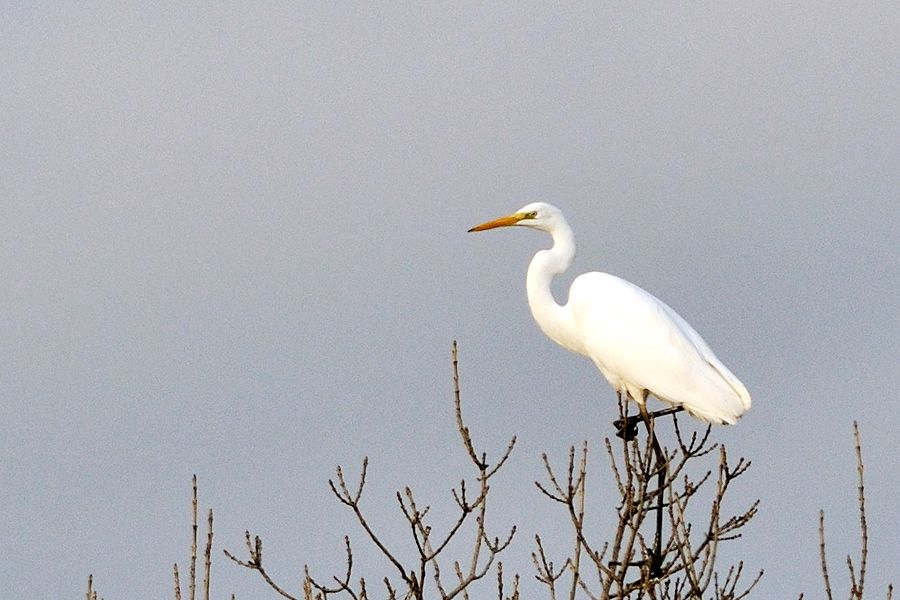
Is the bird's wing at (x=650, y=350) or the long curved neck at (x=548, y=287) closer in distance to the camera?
the bird's wing at (x=650, y=350)

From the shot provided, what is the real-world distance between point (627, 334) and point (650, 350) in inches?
7.8

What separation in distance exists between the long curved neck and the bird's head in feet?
0.18

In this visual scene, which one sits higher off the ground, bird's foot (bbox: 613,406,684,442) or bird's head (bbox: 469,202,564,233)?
bird's head (bbox: 469,202,564,233)

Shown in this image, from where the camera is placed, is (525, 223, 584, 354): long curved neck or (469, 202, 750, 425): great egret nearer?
(469, 202, 750, 425): great egret

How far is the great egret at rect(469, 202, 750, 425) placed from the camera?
1061cm

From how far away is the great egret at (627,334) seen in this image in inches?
418

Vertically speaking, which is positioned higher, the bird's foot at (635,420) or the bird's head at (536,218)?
the bird's head at (536,218)

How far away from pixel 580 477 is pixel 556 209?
4514mm

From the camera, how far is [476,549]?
20.7ft

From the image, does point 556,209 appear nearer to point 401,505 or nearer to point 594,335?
point 594,335

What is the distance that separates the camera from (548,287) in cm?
1150

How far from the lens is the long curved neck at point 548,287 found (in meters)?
11.3

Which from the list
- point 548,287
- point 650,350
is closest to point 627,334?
point 650,350

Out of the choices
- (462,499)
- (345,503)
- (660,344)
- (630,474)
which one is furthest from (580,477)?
(660,344)
